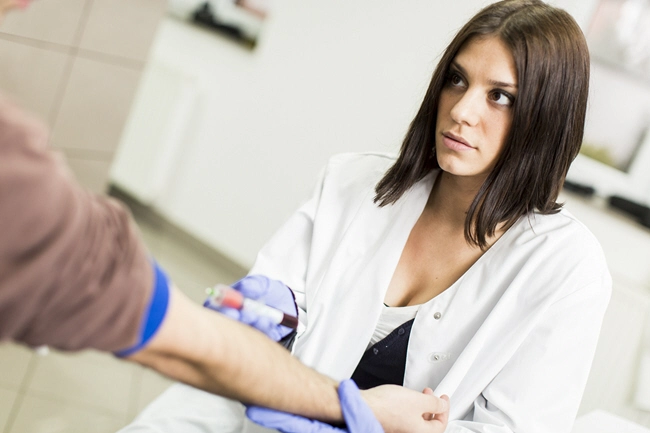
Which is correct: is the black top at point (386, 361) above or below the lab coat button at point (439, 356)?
below

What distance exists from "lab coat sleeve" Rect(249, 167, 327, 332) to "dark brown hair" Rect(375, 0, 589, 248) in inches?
13.4

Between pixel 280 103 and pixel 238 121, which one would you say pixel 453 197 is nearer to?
pixel 280 103

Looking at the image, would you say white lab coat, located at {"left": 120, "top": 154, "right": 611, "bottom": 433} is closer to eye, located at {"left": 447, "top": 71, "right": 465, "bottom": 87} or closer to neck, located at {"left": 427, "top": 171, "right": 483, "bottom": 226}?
neck, located at {"left": 427, "top": 171, "right": 483, "bottom": 226}

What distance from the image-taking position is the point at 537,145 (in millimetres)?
1332

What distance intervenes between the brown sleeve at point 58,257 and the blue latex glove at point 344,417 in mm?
313

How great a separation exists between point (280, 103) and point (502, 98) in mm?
2057

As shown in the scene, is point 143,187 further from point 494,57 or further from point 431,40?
point 494,57

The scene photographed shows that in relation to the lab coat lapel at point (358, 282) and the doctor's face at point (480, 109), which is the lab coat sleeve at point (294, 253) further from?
the doctor's face at point (480, 109)

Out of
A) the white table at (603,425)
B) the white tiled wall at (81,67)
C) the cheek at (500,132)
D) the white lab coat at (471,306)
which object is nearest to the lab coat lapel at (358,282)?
the white lab coat at (471,306)

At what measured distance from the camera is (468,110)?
51.5 inches

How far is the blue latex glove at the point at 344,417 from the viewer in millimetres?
925

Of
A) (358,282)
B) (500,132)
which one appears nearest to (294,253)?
(358,282)

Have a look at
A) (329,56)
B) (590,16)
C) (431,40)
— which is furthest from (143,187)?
(590,16)

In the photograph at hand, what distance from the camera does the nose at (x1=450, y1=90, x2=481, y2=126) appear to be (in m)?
1.31
